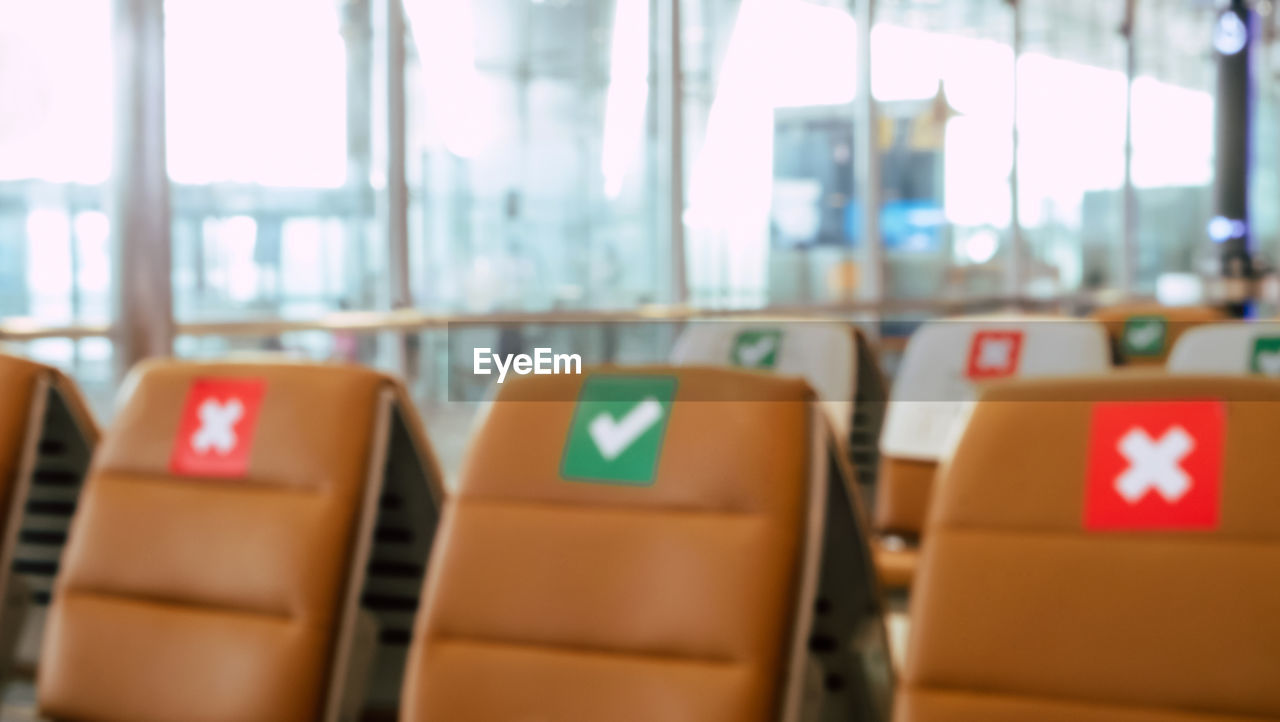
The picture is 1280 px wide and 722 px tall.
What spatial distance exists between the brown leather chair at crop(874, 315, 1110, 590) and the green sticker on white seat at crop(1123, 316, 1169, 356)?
4.00 ft

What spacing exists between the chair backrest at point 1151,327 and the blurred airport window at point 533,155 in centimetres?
219

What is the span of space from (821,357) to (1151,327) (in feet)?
5.57

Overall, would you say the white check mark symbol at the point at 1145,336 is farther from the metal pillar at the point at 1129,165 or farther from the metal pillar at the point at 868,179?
the metal pillar at the point at 1129,165

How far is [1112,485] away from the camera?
1339 mm

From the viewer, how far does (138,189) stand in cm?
373

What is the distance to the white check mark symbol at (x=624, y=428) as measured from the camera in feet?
5.23

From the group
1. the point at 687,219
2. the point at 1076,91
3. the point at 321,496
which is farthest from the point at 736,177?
the point at 321,496

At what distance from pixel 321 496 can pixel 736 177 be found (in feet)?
16.9

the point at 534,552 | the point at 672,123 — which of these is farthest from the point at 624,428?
the point at 672,123

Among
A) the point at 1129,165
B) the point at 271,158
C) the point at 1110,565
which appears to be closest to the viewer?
the point at 1110,565

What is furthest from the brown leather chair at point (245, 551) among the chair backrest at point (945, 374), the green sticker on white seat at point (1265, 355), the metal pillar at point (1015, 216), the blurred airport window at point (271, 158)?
the metal pillar at point (1015, 216)

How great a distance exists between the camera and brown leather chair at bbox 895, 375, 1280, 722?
127 centimetres

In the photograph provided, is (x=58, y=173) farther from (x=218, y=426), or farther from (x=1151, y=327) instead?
(x=1151, y=327)

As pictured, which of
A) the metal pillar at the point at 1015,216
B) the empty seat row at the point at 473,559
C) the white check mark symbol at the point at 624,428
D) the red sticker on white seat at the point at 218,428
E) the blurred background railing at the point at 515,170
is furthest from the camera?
the metal pillar at the point at 1015,216
